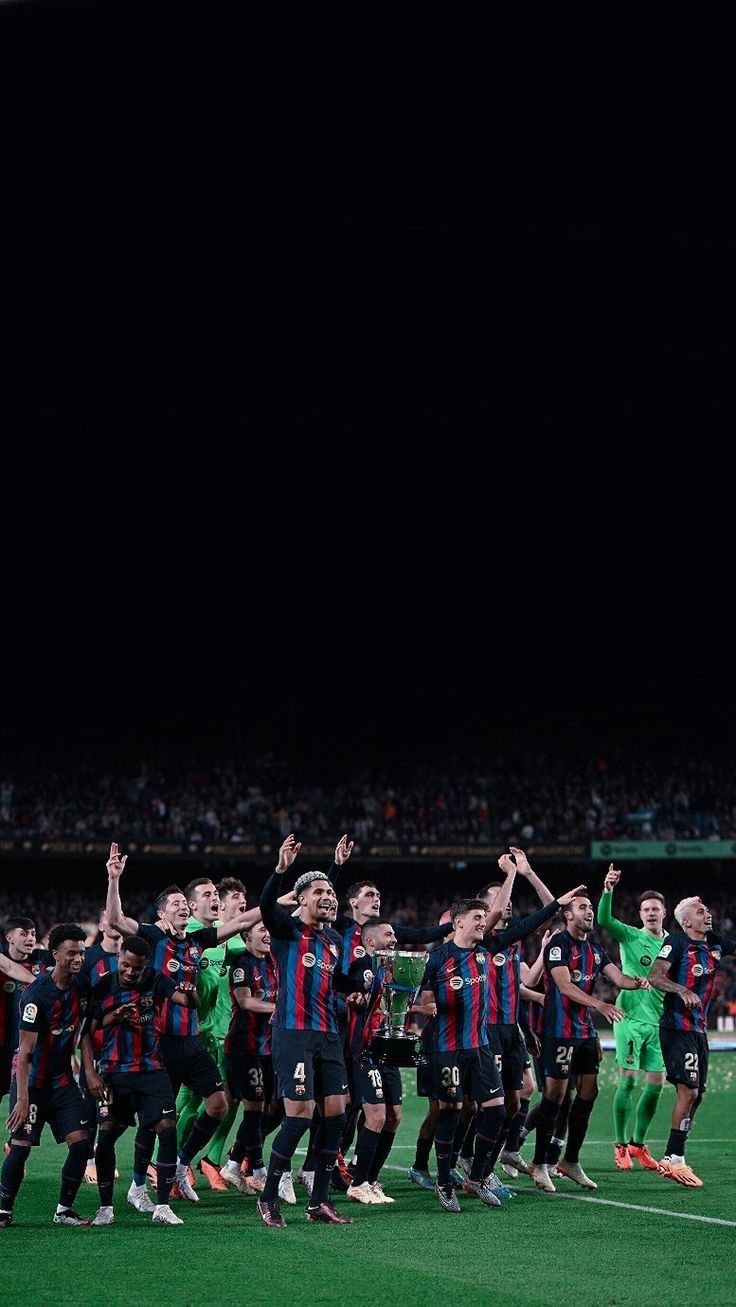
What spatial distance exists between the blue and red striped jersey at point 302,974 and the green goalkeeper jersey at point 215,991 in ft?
6.91

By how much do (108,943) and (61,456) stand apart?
38275 millimetres

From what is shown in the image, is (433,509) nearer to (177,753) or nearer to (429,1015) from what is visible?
(177,753)

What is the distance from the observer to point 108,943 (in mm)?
12672

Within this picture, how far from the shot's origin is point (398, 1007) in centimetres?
1261

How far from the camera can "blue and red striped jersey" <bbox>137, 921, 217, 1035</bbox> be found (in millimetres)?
11852

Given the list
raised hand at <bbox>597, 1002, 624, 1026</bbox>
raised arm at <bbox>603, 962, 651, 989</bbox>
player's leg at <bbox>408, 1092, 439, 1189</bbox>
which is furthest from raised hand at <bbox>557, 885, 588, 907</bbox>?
player's leg at <bbox>408, 1092, 439, 1189</bbox>

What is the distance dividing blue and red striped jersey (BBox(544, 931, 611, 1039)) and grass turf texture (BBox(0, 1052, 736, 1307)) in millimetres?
1223

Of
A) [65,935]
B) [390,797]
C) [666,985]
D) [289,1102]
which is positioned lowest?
[289,1102]

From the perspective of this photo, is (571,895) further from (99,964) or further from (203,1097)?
(99,964)

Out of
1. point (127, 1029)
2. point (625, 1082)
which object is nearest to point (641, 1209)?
point (625, 1082)

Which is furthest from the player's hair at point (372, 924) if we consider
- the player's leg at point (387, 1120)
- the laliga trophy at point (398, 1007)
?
the player's leg at point (387, 1120)

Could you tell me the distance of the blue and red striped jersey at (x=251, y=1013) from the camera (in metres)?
12.7

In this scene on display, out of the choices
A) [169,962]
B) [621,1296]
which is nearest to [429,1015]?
[169,962]

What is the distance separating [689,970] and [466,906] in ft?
8.04
